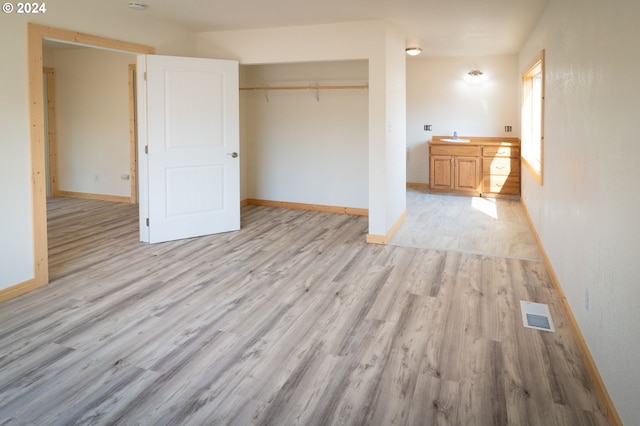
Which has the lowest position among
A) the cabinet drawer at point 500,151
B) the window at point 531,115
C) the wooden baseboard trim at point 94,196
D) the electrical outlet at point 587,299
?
the electrical outlet at point 587,299

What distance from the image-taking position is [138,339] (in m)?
2.93

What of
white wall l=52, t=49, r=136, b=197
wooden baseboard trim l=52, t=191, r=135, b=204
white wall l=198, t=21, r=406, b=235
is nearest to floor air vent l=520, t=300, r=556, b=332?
white wall l=198, t=21, r=406, b=235

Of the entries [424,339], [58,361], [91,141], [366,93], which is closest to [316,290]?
[424,339]

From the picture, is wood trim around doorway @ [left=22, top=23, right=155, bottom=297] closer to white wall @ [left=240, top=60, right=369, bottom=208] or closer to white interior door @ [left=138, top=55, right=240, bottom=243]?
white interior door @ [left=138, top=55, right=240, bottom=243]

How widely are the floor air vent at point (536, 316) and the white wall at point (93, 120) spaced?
21.2 ft

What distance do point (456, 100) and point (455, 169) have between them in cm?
134

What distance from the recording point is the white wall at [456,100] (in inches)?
329

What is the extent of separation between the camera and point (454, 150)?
8281 millimetres

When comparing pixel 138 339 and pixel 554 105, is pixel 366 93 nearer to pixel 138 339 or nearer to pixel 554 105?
pixel 554 105

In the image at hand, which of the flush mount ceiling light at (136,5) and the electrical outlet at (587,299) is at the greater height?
the flush mount ceiling light at (136,5)

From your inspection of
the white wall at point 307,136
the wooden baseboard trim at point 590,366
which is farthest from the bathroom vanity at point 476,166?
the wooden baseboard trim at point 590,366

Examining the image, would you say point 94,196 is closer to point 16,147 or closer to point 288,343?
point 16,147

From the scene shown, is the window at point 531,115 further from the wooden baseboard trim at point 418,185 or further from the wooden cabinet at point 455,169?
the wooden baseboard trim at point 418,185

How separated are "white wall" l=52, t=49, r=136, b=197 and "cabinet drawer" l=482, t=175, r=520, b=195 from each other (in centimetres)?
592
